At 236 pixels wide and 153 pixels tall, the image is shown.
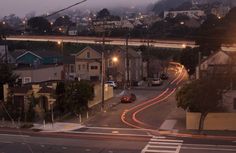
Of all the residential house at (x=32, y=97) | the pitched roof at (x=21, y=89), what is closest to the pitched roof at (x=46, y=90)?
the residential house at (x=32, y=97)

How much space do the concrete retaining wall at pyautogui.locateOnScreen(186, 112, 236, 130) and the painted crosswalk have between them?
3.81 metres

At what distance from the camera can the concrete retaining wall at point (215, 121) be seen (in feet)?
130

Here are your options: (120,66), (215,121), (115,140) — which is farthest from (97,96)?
(120,66)

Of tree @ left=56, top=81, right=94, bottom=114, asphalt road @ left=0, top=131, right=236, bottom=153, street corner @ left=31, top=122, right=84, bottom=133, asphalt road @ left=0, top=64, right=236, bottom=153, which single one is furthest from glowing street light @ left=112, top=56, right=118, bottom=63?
asphalt road @ left=0, top=131, right=236, bottom=153

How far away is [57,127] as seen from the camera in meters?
41.7

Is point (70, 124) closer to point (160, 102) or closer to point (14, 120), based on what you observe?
point (14, 120)

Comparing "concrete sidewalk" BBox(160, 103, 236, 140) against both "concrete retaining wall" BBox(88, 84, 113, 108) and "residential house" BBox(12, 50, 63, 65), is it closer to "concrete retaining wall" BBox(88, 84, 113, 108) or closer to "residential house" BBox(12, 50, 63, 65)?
"concrete retaining wall" BBox(88, 84, 113, 108)

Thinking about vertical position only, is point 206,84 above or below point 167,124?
above

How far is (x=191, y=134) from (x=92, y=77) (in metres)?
46.9

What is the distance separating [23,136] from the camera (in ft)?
127

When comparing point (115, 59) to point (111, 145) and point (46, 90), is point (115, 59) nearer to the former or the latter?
point (46, 90)

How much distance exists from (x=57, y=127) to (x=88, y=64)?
42642 mm

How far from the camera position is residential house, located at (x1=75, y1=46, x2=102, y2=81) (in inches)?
3285

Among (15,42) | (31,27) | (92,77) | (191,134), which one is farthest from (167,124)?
(31,27)
